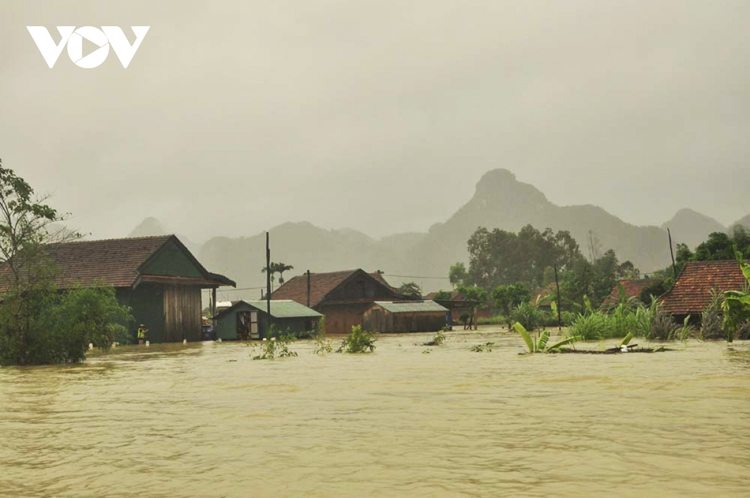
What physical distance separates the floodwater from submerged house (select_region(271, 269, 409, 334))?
4465cm

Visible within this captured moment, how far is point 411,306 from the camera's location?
5875 centimetres

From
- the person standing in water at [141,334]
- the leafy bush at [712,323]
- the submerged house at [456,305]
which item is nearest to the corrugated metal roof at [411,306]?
the submerged house at [456,305]

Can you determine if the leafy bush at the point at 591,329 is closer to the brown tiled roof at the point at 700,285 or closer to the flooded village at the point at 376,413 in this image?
the flooded village at the point at 376,413

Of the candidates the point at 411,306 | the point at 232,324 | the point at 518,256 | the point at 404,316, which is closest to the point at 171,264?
the point at 232,324

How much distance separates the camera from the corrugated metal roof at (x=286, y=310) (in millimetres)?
48544

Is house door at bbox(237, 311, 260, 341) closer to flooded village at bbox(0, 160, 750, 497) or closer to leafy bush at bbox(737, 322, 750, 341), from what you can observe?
flooded village at bbox(0, 160, 750, 497)

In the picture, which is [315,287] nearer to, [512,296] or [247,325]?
[247,325]

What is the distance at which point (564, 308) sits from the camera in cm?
7969

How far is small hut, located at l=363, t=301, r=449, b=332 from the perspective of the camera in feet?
188

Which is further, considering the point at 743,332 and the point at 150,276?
the point at 150,276

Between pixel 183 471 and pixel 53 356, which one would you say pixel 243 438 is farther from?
pixel 53 356

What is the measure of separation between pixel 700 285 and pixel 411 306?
29289 millimetres

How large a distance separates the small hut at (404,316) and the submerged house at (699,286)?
2705 centimetres

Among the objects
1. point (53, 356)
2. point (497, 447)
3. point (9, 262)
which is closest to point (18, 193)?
point (9, 262)
